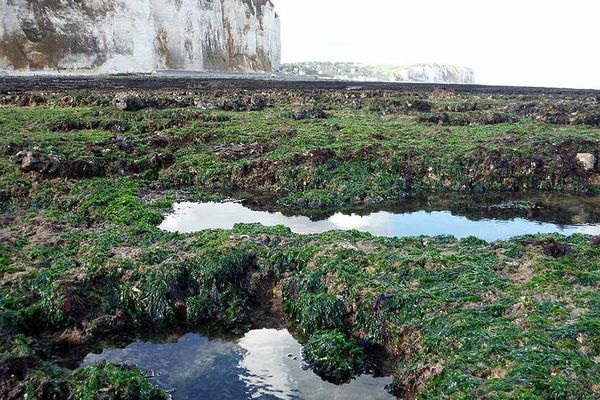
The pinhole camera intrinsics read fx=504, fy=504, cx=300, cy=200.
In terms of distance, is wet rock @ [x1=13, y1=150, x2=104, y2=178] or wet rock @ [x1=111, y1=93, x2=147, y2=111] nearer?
wet rock @ [x1=13, y1=150, x2=104, y2=178]

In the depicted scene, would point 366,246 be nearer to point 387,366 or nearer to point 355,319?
point 355,319

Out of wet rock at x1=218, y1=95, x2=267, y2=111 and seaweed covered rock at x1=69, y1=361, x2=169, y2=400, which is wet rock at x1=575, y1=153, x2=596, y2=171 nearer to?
seaweed covered rock at x1=69, y1=361, x2=169, y2=400

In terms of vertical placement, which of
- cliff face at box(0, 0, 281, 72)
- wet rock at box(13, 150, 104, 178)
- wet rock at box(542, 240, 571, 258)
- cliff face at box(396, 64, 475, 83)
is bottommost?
wet rock at box(542, 240, 571, 258)

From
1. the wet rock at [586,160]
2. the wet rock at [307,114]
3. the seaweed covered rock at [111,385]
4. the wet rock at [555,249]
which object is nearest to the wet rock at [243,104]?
the wet rock at [307,114]

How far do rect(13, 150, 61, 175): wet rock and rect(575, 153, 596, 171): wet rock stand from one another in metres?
14.7

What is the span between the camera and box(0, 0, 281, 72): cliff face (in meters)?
57.9

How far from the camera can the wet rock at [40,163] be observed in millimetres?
12930

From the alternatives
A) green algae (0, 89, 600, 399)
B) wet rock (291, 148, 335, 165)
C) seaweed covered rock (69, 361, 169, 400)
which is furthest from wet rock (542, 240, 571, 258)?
wet rock (291, 148, 335, 165)

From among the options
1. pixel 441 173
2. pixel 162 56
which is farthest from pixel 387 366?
pixel 162 56

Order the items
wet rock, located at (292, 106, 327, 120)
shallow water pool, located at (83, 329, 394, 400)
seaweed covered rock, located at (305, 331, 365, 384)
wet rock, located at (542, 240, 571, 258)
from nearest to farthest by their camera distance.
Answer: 1. shallow water pool, located at (83, 329, 394, 400)
2. seaweed covered rock, located at (305, 331, 365, 384)
3. wet rock, located at (542, 240, 571, 258)
4. wet rock, located at (292, 106, 327, 120)

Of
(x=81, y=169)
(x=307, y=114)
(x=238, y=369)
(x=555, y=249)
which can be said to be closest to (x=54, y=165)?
(x=81, y=169)

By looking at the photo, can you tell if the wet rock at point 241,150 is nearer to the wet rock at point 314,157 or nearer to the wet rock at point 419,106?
the wet rock at point 314,157

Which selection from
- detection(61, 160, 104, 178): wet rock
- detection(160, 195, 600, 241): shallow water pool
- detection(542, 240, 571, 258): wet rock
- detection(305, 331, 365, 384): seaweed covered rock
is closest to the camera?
detection(305, 331, 365, 384): seaweed covered rock

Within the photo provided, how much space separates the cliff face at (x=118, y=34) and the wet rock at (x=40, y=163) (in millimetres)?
52812
